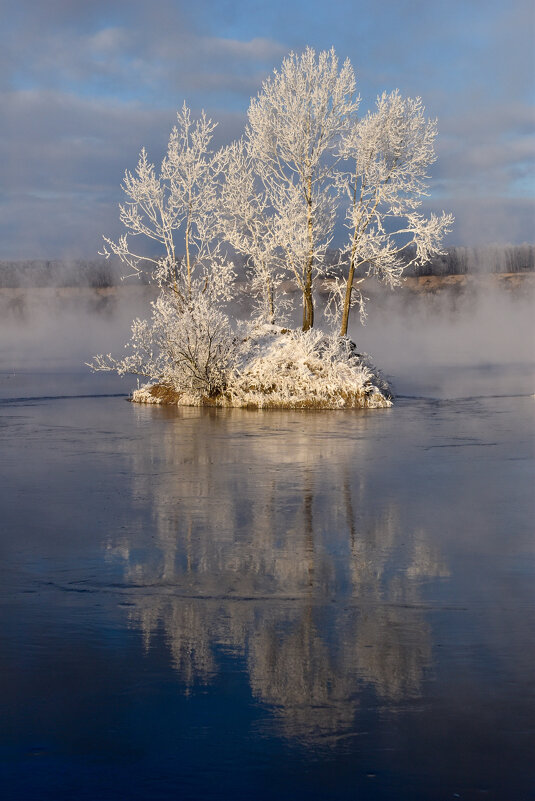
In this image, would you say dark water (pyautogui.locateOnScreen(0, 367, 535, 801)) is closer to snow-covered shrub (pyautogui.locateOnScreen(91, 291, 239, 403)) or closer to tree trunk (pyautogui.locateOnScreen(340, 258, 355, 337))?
snow-covered shrub (pyautogui.locateOnScreen(91, 291, 239, 403))

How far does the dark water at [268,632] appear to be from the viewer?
5.08m

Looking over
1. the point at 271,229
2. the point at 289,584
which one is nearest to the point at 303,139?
the point at 271,229

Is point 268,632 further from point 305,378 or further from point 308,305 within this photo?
point 308,305

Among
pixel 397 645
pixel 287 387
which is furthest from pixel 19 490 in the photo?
pixel 287 387

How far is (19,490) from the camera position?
44.3 feet

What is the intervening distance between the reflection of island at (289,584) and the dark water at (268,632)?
27 mm

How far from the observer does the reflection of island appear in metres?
6.20

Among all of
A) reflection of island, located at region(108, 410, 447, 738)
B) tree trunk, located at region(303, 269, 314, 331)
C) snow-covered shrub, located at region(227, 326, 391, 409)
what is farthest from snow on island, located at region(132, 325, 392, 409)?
reflection of island, located at region(108, 410, 447, 738)

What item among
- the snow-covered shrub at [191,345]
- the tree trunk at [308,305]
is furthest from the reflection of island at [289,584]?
the tree trunk at [308,305]

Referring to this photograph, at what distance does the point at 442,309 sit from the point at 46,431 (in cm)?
12596

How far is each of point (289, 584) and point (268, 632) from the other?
1.39 m

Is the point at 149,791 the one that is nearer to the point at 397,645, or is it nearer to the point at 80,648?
the point at 80,648

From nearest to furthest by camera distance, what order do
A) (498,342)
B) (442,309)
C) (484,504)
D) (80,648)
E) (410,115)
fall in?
(80,648) → (484,504) → (410,115) → (498,342) → (442,309)

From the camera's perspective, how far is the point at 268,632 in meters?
7.07
